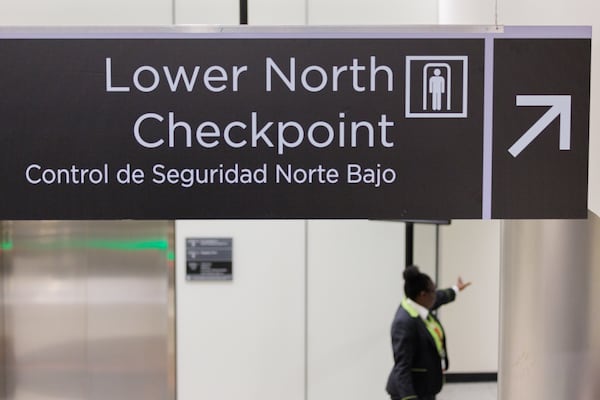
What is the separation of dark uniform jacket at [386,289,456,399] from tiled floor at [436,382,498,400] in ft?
6.84

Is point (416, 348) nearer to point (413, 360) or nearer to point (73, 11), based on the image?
point (413, 360)

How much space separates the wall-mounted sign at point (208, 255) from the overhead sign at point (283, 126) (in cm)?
325

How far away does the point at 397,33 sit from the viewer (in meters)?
1.93

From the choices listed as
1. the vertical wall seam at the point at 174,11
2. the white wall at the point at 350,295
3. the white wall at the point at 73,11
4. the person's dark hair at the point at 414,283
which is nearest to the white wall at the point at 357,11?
the vertical wall seam at the point at 174,11

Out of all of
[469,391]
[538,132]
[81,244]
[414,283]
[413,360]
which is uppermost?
[538,132]

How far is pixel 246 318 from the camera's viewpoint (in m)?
5.28

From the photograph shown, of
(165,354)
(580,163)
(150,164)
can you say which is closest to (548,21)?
(580,163)

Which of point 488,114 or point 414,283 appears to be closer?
point 488,114

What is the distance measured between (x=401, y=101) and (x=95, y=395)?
4448 millimetres

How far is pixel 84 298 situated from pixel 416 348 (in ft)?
8.57

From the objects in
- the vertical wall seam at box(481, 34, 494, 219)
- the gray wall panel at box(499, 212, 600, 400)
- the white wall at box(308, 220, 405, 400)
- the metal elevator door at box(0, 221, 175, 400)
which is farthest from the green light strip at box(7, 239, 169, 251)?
the vertical wall seam at box(481, 34, 494, 219)

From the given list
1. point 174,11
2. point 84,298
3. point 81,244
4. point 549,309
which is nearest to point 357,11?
point 174,11

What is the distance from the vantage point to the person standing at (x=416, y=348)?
4105mm

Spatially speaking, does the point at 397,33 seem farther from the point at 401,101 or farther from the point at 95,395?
the point at 95,395
